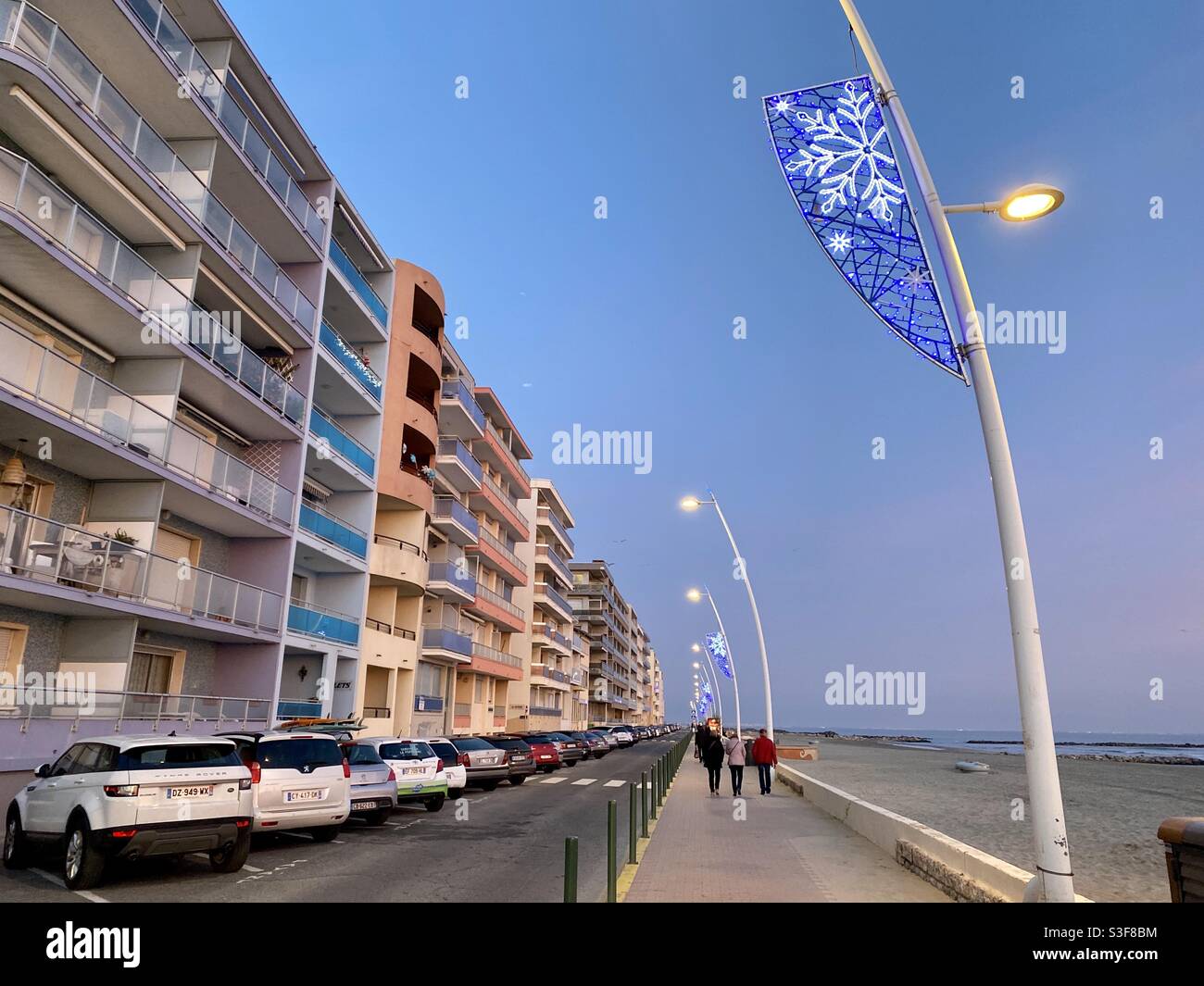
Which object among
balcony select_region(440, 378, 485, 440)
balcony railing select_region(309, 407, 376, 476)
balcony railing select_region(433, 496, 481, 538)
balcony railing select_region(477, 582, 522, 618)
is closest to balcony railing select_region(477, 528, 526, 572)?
balcony railing select_region(477, 582, 522, 618)

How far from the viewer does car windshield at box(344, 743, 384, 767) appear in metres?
13.9

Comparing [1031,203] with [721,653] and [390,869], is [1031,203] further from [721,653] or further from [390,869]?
[721,653]

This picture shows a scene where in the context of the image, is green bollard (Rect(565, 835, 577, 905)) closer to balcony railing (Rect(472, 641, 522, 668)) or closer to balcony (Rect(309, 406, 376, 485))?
balcony (Rect(309, 406, 376, 485))

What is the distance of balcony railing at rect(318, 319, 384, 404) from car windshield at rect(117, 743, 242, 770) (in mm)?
17471

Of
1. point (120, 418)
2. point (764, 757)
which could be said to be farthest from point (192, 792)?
point (764, 757)

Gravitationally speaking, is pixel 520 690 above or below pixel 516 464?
below

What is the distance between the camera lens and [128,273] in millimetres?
15797

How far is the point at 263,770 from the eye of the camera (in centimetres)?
1086

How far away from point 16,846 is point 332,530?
1649 cm

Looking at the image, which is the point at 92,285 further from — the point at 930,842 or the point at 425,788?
the point at 930,842

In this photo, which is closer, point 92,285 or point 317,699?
point 92,285

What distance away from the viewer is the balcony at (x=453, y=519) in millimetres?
35562
